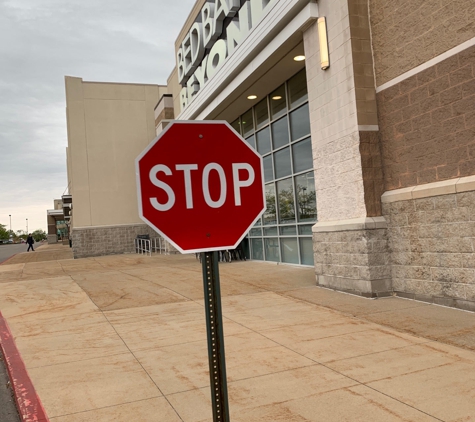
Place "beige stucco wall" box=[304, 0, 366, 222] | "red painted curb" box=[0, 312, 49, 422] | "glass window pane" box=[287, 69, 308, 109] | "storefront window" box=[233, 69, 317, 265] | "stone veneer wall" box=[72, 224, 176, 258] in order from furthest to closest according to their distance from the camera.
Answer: "stone veneer wall" box=[72, 224, 176, 258] < "storefront window" box=[233, 69, 317, 265] < "glass window pane" box=[287, 69, 308, 109] < "beige stucco wall" box=[304, 0, 366, 222] < "red painted curb" box=[0, 312, 49, 422]

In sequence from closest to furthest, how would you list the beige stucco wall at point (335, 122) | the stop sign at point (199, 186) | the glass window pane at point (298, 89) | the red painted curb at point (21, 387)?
the stop sign at point (199, 186) < the red painted curb at point (21, 387) < the beige stucco wall at point (335, 122) < the glass window pane at point (298, 89)

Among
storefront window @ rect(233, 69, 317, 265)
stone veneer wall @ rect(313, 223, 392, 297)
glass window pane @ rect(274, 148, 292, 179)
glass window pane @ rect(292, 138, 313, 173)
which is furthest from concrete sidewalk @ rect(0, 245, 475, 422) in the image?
glass window pane @ rect(274, 148, 292, 179)

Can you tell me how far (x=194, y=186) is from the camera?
7.68ft

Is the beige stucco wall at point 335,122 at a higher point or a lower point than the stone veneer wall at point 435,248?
higher

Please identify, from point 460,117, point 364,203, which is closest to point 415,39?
point 460,117

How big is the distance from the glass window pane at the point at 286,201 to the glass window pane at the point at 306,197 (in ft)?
1.30

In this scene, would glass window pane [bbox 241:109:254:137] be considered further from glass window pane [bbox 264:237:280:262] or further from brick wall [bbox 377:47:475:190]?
brick wall [bbox 377:47:475:190]

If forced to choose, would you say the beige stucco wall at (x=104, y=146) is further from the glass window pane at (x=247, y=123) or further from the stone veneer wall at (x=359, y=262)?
the stone veneer wall at (x=359, y=262)

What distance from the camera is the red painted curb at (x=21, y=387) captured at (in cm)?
392

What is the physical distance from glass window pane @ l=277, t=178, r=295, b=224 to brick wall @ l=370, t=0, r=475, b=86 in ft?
17.7

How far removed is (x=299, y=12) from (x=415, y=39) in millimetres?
A: 2847

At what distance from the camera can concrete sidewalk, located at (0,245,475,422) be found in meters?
3.78

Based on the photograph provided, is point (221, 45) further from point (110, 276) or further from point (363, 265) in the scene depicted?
point (363, 265)

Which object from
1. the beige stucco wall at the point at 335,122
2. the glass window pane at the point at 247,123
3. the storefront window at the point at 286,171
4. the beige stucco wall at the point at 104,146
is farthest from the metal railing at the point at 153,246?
the beige stucco wall at the point at 335,122
